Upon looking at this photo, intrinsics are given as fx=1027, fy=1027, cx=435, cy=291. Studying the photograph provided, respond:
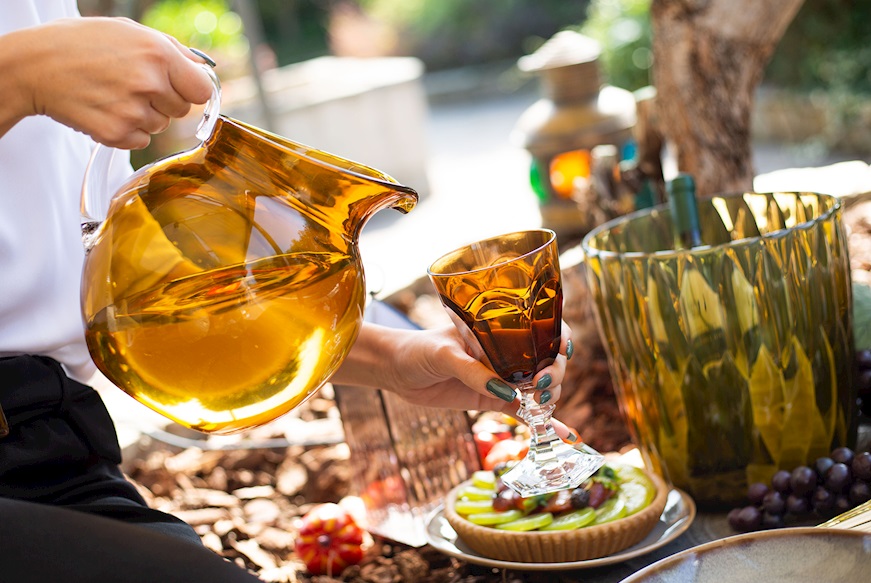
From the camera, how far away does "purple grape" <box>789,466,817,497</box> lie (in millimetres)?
1235

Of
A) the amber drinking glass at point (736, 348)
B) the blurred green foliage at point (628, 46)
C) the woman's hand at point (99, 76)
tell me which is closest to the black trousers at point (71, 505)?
the woman's hand at point (99, 76)

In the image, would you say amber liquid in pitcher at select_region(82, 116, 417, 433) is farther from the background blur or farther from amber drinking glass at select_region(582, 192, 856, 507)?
the background blur

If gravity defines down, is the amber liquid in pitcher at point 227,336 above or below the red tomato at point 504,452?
above

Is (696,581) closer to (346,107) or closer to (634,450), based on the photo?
(634,450)

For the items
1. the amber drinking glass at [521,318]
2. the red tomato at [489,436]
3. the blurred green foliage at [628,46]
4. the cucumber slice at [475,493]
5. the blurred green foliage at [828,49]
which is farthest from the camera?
the blurred green foliage at [628,46]

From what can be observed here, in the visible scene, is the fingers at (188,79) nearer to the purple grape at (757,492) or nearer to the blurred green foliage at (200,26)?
the purple grape at (757,492)

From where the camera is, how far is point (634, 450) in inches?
65.2

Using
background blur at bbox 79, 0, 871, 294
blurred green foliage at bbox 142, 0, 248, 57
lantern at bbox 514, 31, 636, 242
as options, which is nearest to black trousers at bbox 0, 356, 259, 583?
background blur at bbox 79, 0, 871, 294

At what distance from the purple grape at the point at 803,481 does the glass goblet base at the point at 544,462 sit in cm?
36

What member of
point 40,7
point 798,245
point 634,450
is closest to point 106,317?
point 40,7

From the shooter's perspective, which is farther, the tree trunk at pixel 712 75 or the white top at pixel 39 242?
the tree trunk at pixel 712 75

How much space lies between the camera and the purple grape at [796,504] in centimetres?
124

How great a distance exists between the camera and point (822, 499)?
4.06ft

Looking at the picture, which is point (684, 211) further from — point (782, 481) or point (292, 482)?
point (292, 482)
